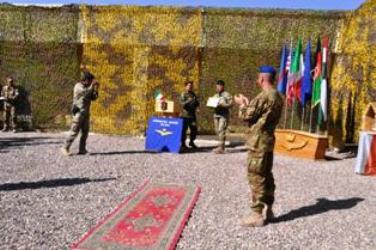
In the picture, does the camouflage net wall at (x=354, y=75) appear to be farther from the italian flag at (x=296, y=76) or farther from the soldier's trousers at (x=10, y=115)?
the soldier's trousers at (x=10, y=115)

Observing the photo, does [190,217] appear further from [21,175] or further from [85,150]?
[85,150]

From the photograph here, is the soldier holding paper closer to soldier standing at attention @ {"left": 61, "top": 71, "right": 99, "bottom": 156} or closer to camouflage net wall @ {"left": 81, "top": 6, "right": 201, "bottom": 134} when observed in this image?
soldier standing at attention @ {"left": 61, "top": 71, "right": 99, "bottom": 156}

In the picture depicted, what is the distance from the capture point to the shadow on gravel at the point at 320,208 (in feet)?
21.9

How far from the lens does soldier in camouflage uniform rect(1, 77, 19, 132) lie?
14680mm

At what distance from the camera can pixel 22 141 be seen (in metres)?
12.7

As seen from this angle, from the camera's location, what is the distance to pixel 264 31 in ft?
49.0

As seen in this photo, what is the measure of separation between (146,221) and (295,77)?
8.08m

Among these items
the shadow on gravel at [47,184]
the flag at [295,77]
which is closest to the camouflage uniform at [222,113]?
the flag at [295,77]

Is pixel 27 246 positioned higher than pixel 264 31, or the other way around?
pixel 264 31

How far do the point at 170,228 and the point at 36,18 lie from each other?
11.4 meters

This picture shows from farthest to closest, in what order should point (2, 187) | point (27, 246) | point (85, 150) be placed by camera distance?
point (85, 150) < point (2, 187) < point (27, 246)

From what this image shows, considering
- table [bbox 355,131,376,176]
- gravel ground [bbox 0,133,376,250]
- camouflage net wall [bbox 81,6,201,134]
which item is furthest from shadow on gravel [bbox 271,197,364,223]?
camouflage net wall [bbox 81,6,201,134]

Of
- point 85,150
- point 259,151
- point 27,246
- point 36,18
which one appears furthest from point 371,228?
point 36,18

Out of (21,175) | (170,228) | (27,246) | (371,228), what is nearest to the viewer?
(27,246)
